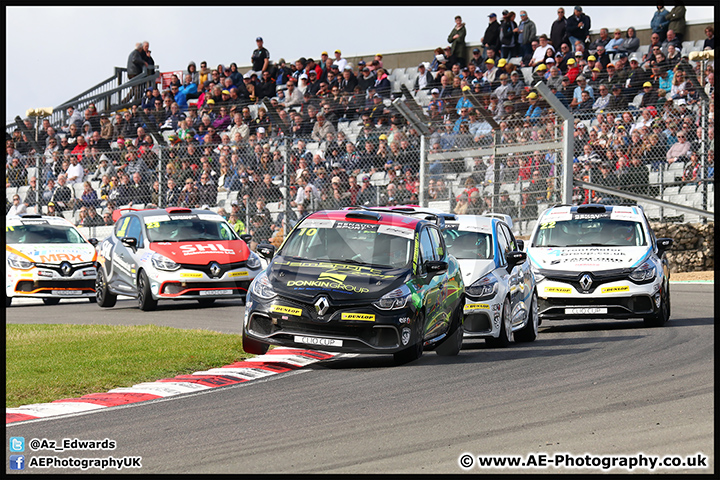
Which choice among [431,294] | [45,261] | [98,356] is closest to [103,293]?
[45,261]

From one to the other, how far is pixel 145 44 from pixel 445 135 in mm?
19073

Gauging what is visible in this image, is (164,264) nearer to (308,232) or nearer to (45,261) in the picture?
(45,261)

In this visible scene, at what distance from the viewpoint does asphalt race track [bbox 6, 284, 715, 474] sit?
6.43 meters

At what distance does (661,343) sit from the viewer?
12406 mm

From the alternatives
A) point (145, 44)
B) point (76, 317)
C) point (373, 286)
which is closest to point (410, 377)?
point (373, 286)

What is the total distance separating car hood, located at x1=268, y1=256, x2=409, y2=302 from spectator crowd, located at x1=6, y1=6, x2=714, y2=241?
33.1ft

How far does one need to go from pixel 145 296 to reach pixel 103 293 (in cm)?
141

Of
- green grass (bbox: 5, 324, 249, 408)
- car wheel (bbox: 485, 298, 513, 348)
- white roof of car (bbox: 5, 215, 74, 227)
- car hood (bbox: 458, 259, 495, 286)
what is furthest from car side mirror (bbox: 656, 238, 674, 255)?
white roof of car (bbox: 5, 215, 74, 227)

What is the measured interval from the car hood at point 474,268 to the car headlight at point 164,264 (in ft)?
20.5

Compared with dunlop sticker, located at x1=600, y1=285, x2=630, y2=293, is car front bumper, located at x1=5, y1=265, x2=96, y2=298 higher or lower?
lower

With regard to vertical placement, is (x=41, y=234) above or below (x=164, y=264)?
above

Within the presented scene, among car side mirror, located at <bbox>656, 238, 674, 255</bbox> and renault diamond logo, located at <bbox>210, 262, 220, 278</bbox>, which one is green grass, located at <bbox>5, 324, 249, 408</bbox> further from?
car side mirror, located at <bbox>656, 238, 674, 255</bbox>

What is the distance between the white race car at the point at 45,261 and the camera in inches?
765

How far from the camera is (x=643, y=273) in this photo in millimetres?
14180
